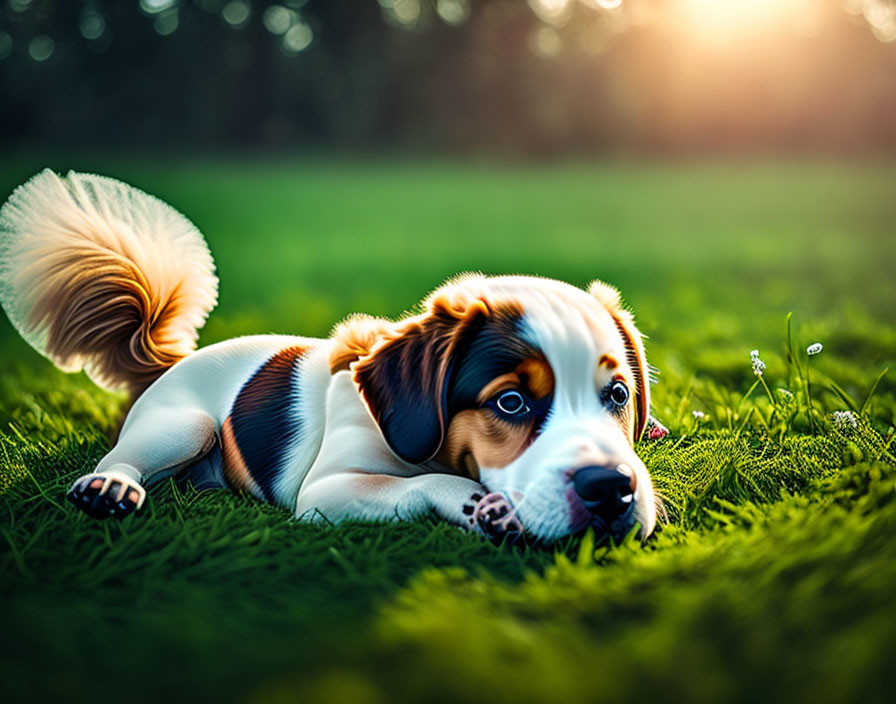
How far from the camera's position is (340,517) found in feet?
11.0

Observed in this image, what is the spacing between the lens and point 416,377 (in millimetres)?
3357

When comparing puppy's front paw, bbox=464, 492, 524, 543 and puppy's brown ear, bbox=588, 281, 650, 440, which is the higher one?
puppy's brown ear, bbox=588, 281, 650, 440

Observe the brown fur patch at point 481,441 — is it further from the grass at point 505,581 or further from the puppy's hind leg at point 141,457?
the puppy's hind leg at point 141,457

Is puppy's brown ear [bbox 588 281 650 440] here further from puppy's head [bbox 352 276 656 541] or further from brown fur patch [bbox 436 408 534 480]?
brown fur patch [bbox 436 408 534 480]

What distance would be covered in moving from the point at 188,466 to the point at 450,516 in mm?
1462

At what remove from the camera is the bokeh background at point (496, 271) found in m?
2.21

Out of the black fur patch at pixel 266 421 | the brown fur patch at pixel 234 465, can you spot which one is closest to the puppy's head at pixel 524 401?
the black fur patch at pixel 266 421

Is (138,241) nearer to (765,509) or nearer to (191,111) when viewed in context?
(765,509)

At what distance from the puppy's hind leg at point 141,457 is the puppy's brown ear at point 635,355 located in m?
1.94

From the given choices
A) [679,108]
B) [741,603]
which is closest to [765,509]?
[741,603]

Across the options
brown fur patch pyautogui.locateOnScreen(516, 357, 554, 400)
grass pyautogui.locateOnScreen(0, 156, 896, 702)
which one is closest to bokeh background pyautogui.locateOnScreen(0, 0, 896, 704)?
grass pyautogui.locateOnScreen(0, 156, 896, 702)

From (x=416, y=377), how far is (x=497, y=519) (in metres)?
0.64

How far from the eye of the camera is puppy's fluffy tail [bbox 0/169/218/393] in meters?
4.16

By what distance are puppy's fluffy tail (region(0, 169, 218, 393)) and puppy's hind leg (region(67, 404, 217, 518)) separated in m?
0.45
